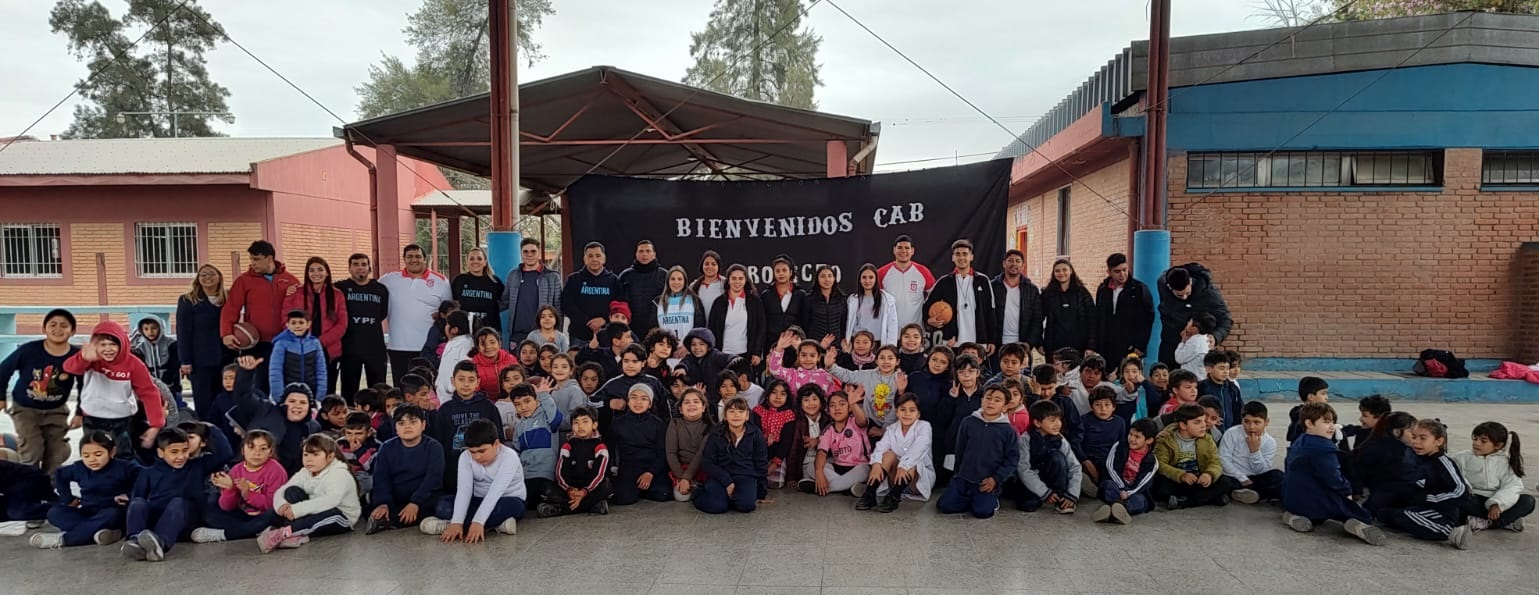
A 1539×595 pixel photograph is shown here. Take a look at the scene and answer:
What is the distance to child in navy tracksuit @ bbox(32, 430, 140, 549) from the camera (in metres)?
4.63

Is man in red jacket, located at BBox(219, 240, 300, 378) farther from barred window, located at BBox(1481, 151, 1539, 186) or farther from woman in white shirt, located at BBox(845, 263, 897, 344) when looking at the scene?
A: barred window, located at BBox(1481, 151, 1539, 186)

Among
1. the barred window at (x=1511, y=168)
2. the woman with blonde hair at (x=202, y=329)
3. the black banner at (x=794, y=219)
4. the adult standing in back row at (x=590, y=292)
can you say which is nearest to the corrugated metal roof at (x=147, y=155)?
the black banner at (x=794, y=219)

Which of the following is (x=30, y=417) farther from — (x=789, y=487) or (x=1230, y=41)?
(x=1230, y=41)

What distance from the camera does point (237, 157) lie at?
1830cm

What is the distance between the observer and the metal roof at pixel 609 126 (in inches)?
346

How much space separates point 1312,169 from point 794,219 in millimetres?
5916

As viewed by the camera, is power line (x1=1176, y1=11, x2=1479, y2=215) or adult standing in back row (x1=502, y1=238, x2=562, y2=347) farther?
power line (x1=1176, y1=11, x2=1479, y2=215)

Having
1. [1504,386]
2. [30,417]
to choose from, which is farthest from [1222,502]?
[30,417]

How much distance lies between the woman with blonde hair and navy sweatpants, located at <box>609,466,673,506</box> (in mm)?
3153

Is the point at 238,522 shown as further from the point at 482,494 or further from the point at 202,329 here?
the point at 202,329

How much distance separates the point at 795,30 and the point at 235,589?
31384 mm

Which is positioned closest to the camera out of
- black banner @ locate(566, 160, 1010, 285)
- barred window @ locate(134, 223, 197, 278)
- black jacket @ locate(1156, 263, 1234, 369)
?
black jacket @ locate(1156, 263, 1234, 369)

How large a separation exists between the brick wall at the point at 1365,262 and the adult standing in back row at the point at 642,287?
236 inches

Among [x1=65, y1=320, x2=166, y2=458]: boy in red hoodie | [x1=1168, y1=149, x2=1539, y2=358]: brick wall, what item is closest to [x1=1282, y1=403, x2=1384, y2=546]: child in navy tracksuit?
[x1=1168, y1=149, x2=1539, y2=358]: brick wall
